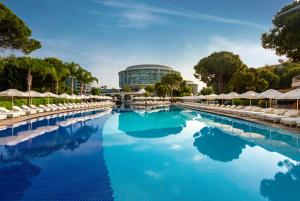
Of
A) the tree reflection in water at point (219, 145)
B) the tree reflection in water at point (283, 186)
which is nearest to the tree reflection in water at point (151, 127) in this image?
the tree reflection in water at point (219, 145)

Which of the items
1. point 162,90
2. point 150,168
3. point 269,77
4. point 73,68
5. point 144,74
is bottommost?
point 150,168

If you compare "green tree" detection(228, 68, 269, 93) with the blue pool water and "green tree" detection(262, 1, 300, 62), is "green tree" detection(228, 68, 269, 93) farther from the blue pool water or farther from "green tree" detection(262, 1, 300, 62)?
the blue pool water

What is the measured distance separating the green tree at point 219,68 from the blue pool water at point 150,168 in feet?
90.9

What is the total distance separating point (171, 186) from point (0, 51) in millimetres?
17763

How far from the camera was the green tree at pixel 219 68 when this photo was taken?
3675 cm

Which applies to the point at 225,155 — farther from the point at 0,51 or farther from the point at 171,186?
the point at 0,51

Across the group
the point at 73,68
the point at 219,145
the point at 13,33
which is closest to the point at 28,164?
the point at 219,145

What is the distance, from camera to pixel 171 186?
4.98m

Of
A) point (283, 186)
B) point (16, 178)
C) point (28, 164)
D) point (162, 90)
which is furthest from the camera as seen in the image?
point (162, 90)

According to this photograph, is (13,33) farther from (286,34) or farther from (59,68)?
(59,68)

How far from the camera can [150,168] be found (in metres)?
6.34

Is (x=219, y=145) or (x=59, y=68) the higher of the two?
(x=59, y=68)

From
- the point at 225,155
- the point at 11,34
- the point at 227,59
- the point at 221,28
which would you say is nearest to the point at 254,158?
the point at 225,155

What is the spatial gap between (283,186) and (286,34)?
1343cm
